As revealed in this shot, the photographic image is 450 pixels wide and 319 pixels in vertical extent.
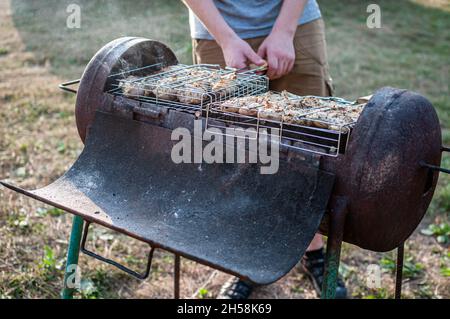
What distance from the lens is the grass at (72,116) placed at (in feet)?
9.98

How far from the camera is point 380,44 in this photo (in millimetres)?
7957

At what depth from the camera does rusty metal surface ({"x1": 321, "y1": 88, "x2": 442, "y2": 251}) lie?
5.11 feet

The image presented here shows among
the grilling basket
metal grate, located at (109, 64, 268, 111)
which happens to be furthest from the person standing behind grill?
the grilling basket

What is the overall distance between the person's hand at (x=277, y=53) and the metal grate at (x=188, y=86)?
13 cm

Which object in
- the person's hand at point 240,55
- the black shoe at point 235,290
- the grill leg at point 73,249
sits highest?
the person's hand at point 240,55

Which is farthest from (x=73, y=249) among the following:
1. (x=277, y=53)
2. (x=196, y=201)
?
(x=277, y=53)

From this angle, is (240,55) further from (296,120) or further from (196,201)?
(196,201)

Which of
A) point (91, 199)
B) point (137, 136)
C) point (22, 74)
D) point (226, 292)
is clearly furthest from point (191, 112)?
point (22, 74)

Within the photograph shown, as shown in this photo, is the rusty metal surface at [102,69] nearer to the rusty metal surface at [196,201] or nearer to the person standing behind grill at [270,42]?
the rusty metal surface at [196,201]

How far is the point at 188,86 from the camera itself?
2.01 metres

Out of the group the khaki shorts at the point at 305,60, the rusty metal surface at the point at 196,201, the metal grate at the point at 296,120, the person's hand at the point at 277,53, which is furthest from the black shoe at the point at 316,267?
the rusty metal surface at the point at 196,201
